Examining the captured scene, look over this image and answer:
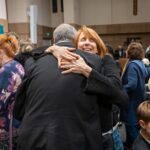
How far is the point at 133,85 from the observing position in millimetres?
4203

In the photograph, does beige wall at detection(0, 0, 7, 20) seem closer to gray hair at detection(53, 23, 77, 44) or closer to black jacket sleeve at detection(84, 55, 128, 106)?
gray hair at detection(53, 23, 77, 44)

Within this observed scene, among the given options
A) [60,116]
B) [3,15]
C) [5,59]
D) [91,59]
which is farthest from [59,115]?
[3,15]

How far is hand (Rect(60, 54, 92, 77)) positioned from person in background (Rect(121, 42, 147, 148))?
2.33m

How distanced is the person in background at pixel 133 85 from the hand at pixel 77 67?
2.33 m

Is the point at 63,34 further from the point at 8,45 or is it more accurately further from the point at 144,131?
the point at 144,131

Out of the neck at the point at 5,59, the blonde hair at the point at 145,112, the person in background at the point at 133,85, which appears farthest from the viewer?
the person in background at the point at 133,85

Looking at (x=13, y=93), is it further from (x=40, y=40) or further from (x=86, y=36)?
(x=40, y=40)

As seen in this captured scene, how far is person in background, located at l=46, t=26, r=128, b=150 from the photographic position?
1.90 meters

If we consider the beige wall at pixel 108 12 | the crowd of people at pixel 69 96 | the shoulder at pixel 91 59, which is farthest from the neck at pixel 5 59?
the beige wall at pixel 108 12

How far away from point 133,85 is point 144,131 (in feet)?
5.88

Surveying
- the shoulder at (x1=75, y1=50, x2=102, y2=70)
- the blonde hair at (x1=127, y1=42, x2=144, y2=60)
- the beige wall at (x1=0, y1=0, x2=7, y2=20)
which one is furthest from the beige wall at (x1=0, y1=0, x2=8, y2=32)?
the shoulder at (x1=75, y1=50, x2=102, y2=70)

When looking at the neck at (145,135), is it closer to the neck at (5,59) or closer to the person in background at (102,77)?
the person in background at (102,77)

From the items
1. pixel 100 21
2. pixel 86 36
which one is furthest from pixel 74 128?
pixel 100 21

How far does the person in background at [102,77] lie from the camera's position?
6.24ft
